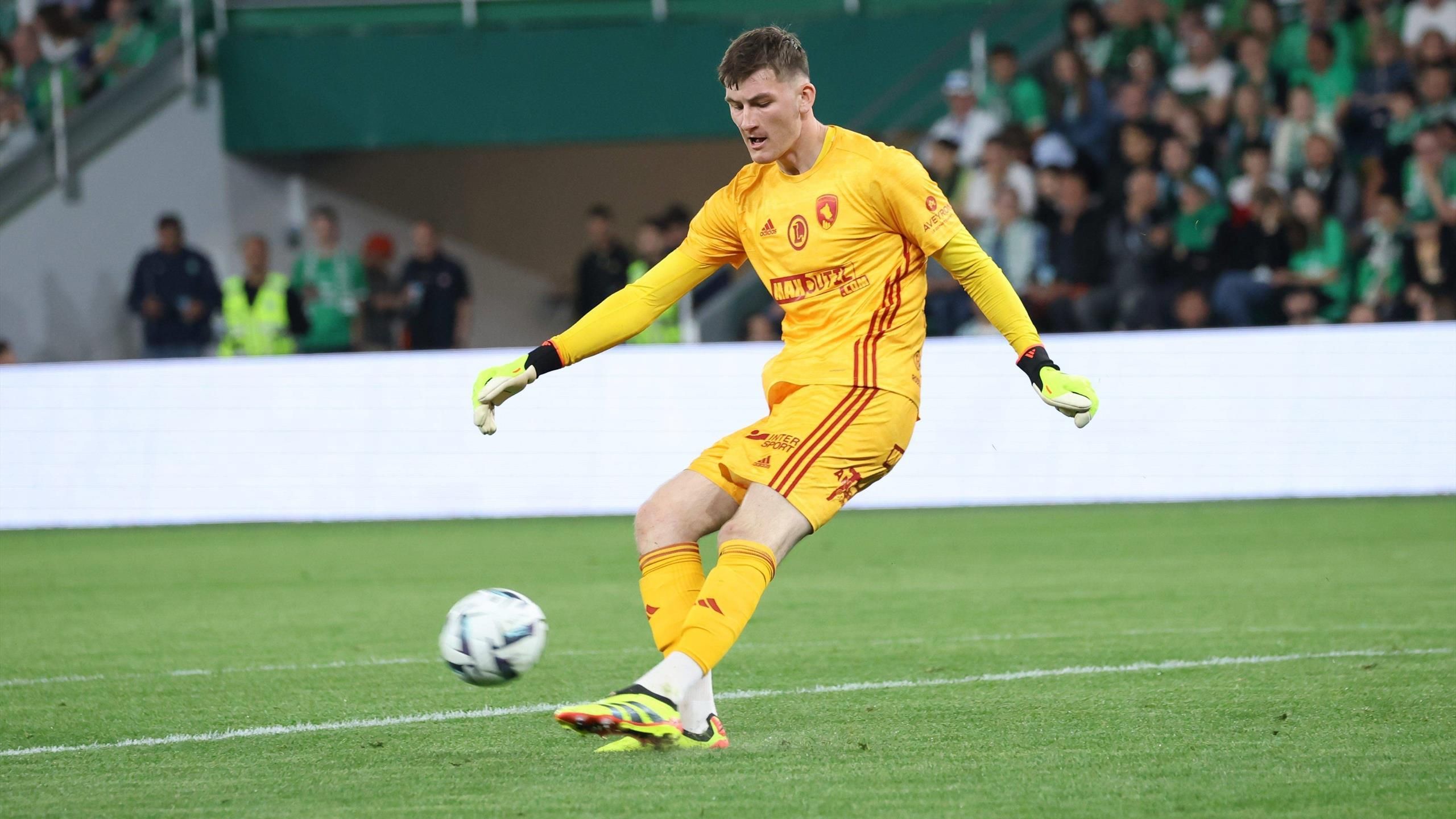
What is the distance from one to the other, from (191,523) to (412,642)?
7.19 metres

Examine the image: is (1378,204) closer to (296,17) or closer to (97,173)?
(296,17)

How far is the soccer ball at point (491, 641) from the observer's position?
510 centimetres

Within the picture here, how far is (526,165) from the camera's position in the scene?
73.7 feet

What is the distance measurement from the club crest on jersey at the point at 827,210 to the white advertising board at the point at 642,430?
8.15 metres

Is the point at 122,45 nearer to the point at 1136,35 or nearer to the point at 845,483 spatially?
the point at 1136,35

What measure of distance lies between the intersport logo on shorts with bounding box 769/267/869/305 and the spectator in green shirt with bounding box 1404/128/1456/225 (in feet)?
34.8

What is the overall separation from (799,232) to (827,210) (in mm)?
100

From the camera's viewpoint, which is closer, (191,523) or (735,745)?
(735,745)

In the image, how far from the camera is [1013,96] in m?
16.8

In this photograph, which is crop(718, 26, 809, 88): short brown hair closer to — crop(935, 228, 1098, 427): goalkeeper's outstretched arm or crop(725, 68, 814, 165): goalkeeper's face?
crop(725, 68, 814, 165): goalkeeper's face

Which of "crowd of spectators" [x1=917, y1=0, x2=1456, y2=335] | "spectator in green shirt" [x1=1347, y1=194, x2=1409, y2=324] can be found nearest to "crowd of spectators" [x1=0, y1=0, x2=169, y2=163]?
"crowd of spectators" [x1=917, y1=0, x2=1456, y2=335]

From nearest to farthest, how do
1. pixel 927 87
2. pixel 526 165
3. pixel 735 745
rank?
pixel 735 745
pixel 927 87
pixel 526 165

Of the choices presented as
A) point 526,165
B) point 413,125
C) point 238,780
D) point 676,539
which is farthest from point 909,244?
point 526,165

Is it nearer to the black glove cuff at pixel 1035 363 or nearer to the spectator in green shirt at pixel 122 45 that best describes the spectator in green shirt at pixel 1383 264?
the black glove cuff at pixel 1035 363
